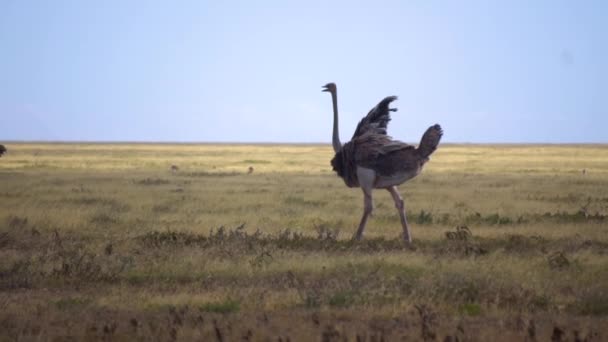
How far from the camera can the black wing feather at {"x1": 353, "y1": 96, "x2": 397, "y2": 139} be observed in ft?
42.5

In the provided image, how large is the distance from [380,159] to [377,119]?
42.2 inches

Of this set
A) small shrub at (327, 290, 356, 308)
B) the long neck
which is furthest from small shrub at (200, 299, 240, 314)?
the long neck

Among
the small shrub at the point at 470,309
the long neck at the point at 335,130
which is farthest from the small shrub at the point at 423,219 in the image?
the small shrub at the point at 470,309

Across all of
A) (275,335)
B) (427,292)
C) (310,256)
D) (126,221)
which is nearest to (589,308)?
(427,292)

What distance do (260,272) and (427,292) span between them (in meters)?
2.10

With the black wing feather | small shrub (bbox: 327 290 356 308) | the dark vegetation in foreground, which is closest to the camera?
Result: the dark vegetation in foreground

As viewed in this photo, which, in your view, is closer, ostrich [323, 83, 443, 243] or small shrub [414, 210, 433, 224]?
ostrich [323, 83, 443, 243]

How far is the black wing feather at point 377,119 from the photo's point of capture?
1295 cm

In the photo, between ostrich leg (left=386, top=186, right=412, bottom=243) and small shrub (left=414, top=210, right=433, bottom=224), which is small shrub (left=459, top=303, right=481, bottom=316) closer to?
ostrich leg (left=386, top=186, right=412, bottom=243)

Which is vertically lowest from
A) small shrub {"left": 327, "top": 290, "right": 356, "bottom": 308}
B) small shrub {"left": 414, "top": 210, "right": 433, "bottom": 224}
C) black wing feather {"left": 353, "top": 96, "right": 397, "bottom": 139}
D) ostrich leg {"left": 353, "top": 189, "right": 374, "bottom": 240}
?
small shrub {"left": 414, "top": 210, "right": 433, "bottom": 224}

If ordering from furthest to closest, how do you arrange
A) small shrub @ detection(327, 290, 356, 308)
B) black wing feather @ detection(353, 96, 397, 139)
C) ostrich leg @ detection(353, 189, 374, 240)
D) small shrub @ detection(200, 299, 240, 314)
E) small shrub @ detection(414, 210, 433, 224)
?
1. small shrub @ detection(414, 210, 433, 224)
2. black wing feather @ detection(353, 96, 397, 139)
3. ostrich leg @ detection(353, 189, 374, 240)
4. small shrub @ detection(327, 290, 356, 308)
5. small shrub @ detection(200, 299, 240, 314)

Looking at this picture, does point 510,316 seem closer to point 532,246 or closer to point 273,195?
point 532,246

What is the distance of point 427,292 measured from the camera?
8258mm

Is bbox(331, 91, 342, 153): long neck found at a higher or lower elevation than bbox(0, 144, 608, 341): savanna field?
higher
